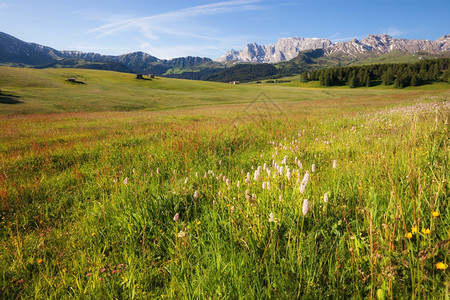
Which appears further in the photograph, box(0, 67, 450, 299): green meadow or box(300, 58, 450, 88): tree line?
box(300, 58, 450, 88): tree line

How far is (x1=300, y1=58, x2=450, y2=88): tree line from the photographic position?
330 ft

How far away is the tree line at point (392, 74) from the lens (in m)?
100

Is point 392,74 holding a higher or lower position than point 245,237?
higher

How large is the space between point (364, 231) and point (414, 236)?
0.37m

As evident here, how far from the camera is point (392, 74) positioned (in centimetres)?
10600

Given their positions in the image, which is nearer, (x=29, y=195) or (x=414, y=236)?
(x=414, y=236)

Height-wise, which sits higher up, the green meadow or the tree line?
the tree line

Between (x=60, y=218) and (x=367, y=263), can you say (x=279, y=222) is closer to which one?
(x=367, y=263)

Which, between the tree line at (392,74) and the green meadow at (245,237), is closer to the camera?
the green meadow at (245,237)

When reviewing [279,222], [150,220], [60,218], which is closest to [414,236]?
[279,222]

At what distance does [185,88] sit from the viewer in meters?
74.2

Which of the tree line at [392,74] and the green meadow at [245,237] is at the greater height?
the tree line at [392,74]

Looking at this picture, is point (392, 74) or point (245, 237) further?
point (392, 74)

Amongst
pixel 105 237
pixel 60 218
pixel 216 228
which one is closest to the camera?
pixel 216 228
